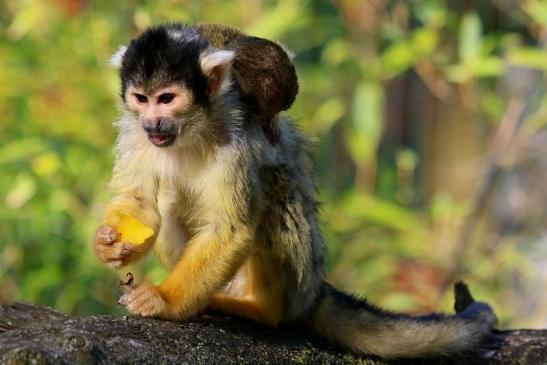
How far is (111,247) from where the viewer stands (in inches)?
147

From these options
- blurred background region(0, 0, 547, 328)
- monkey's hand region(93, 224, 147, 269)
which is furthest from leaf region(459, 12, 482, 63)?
monkey's hand region(93, 224, 147, 269)

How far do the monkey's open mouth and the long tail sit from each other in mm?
890

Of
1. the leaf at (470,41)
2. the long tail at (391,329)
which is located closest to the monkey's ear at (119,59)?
the long tail at (391,329)

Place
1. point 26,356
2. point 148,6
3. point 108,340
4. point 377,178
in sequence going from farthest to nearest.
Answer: point 377,178 < point 148,6 < point 108,340 < point 26,356

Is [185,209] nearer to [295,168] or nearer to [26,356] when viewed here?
[295,168]

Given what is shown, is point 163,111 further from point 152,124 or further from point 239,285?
point 239,285

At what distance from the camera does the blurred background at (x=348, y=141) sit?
5961 mm

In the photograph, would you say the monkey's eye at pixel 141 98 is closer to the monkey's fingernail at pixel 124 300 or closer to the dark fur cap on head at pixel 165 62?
the dark fur cap on head at pixel 165 62

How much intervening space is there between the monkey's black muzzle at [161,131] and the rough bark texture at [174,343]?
664 mm

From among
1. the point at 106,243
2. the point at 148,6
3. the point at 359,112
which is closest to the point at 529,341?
the point at 106,243

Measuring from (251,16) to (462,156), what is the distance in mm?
2656

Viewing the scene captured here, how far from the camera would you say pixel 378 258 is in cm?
681

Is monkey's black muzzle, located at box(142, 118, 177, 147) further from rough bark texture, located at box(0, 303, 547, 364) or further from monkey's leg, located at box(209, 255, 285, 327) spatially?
rough bark texture, located at box(0, 303, 547, 364)

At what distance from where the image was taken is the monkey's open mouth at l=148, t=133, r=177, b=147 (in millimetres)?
3688
